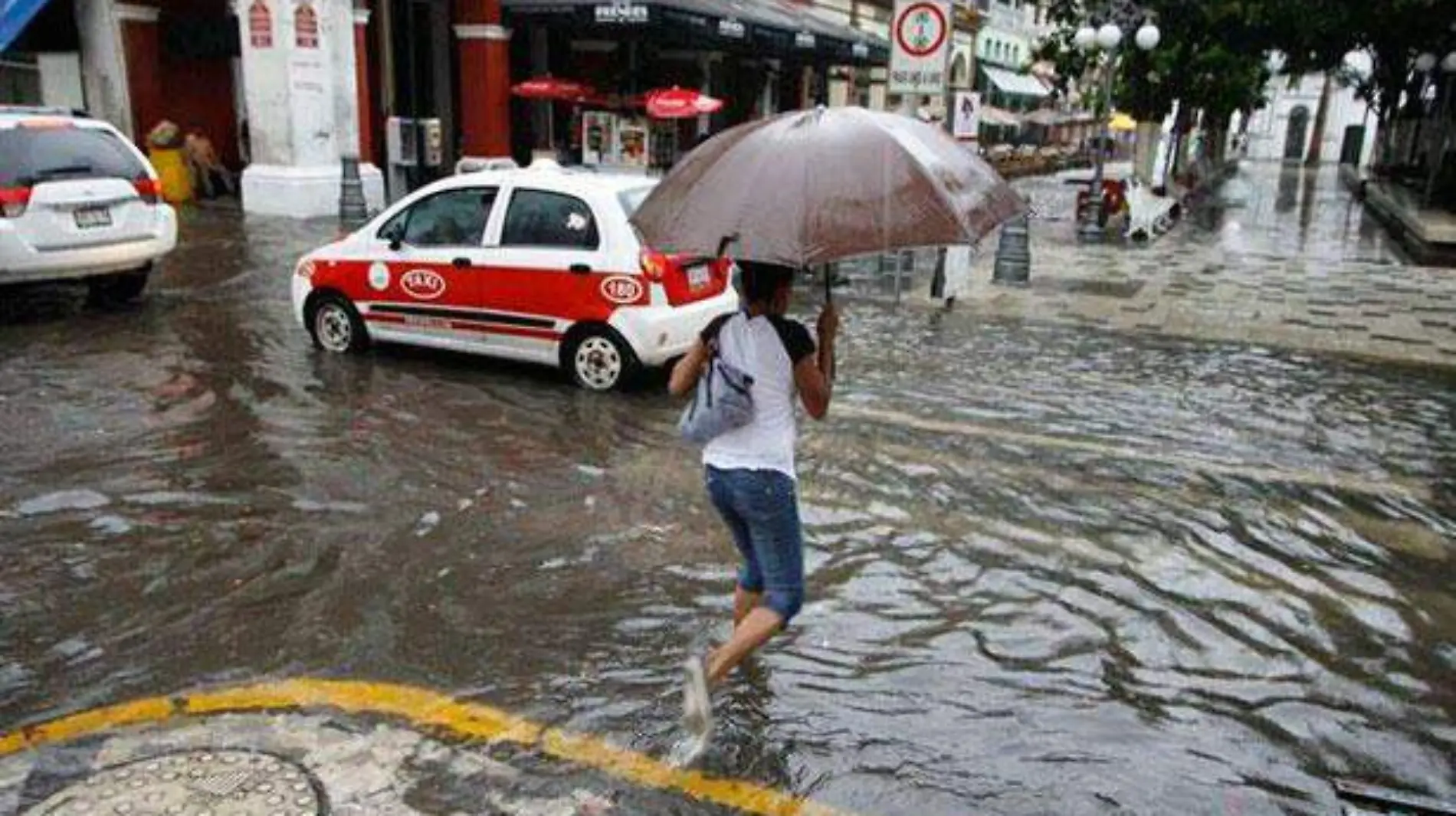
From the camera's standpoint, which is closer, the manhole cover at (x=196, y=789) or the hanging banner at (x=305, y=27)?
the manhole cover at (x=196, y=789)

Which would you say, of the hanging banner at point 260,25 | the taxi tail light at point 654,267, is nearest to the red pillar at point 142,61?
the hanging banner at point 260,25

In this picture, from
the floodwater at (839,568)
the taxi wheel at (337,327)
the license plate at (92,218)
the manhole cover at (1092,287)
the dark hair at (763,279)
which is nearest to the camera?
the dark hair at (763,279)

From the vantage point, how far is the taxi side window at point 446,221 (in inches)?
342

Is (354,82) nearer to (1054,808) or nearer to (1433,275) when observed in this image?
(1433,275)

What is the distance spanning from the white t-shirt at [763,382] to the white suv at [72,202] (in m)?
8.30

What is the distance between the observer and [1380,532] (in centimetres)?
623

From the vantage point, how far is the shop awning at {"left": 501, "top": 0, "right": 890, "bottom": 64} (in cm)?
2169

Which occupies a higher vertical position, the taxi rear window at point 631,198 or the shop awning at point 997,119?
the shop awning at point 997,119

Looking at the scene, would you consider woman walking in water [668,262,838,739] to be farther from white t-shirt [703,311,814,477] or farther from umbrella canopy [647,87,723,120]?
umbrella canopy [647,87,723,120]

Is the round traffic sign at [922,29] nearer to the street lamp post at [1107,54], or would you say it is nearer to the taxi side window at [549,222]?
the taxi side window at [549,222]

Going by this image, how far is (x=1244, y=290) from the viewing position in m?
14.8

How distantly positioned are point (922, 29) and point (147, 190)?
7.14m

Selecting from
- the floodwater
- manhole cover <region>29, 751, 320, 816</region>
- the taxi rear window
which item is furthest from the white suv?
manhole cover <region>29, 751, 320, 816</region>

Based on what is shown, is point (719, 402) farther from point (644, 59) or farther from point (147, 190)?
point (644, 59)
